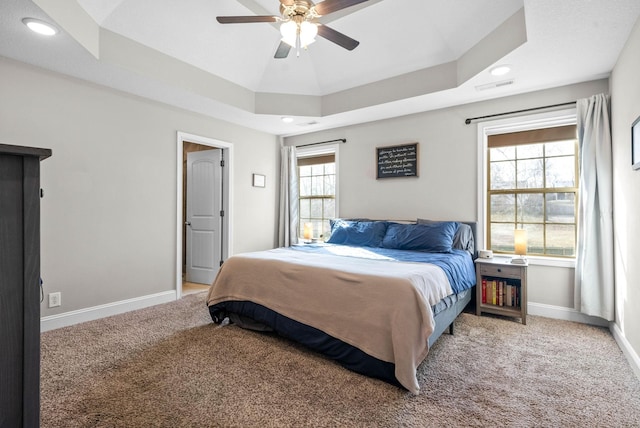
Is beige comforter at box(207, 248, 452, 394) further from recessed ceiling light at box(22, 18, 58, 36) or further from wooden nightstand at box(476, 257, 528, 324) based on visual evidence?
recessed ceiling light at box(22, 18, 58, 36)

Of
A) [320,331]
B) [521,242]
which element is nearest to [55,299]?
[320,331]

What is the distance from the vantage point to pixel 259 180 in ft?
16.6

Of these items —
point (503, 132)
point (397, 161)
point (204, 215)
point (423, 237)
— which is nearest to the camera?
point (423, 237)

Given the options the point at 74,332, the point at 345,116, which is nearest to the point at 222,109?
the point at 345,116

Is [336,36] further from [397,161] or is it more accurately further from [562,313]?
[562,313]

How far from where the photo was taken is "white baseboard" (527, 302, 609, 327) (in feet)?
10.0

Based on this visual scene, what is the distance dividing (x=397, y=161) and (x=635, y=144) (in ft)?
7.84

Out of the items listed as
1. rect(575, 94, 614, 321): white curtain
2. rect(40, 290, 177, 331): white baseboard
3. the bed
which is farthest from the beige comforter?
rect(575, 94, 614, 321): white curtain

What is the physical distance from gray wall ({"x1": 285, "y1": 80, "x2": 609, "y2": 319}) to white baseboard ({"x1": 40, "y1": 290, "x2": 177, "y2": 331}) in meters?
2.69

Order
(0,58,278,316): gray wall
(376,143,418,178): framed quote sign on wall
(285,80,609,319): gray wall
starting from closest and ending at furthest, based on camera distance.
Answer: (0,58,278,316): gray wall, (285,80,609,319): gray wall, (376,143,418,178): framed quote sign on wall

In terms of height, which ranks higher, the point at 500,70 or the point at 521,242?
the point at 500,70

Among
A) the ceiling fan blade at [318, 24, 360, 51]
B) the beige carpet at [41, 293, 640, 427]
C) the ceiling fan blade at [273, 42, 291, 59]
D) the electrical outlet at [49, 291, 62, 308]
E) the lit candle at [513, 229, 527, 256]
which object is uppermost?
the ceiling fan blade at [273, 42, 291, 59]

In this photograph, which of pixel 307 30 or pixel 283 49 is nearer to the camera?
pixel 307 30

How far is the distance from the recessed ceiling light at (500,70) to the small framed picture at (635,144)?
3.56ft
